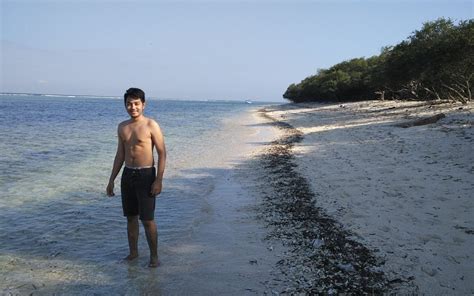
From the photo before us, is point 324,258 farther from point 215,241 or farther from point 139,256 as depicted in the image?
point 139,256

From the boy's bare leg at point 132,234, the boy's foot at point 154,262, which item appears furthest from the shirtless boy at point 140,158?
the boy's foot at point 154,262

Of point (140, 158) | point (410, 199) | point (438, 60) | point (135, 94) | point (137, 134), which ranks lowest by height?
point (410, 199)

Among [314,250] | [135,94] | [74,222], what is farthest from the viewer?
[74,222]

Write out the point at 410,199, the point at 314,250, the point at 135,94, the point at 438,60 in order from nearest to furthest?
the point at 135,94
the point at 314,250
the point at 410,199
the point at 438,60

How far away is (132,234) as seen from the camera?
5.12 meters

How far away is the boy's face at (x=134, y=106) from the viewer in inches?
185

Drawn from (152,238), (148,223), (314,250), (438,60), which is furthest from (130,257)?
(438,60)

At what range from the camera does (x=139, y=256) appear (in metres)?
5.30

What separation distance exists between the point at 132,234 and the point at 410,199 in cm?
492

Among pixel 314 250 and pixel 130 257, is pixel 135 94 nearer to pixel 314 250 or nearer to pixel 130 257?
pixel 130 257

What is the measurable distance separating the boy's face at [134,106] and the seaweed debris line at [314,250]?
261 cm

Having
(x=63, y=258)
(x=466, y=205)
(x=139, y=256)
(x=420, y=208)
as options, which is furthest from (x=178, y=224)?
(x=466, y=205)

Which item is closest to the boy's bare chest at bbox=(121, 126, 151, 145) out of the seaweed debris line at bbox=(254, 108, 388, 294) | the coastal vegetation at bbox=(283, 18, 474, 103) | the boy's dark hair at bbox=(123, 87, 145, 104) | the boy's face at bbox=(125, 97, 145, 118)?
the boy's face at bbox=(125, 97, 145, 118)

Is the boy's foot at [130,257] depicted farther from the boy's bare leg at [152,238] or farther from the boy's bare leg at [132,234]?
the boy's bare leg at [152,238]
